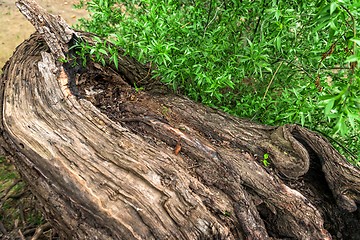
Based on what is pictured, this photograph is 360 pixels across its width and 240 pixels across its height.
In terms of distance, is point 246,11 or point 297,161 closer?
point 297,161

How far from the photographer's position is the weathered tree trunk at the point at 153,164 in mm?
2014

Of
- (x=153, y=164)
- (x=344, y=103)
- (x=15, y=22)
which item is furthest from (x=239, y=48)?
(x=15, y=22)

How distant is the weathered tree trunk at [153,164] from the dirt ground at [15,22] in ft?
13.8

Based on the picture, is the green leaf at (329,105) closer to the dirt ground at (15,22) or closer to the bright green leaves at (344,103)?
the bright green leaves at (344,103)

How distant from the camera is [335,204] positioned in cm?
233

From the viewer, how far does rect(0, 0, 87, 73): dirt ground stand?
6297 mm

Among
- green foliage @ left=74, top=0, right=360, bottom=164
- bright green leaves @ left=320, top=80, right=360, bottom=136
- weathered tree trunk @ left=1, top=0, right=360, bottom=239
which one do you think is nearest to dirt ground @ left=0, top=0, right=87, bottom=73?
green foliage @ left=74, top=0, right=360, bottom=164

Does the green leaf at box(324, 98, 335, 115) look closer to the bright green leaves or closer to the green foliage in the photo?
the bright green leaves

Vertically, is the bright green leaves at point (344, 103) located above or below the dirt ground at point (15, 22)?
above

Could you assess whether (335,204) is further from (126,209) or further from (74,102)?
(74,102)

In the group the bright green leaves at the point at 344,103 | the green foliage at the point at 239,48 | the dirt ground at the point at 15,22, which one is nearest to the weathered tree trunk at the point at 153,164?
the green foliage at the point at 239,48

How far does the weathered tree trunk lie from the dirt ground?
4198mm

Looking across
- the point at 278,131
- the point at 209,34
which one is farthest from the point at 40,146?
the point at 278,131

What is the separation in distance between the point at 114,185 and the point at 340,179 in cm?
163
